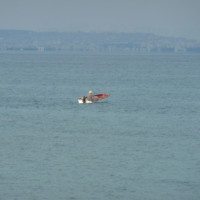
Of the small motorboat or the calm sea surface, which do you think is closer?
the calm sea surface

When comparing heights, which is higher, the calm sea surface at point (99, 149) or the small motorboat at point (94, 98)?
the small motorboat at point (94, 98)

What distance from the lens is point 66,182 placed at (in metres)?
28.3

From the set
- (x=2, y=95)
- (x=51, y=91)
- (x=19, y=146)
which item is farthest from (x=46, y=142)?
(x=51, y=91)

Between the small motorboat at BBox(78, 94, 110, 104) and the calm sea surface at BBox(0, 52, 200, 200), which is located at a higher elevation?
the small motorboat at BBox(78, 94, 110, 104)

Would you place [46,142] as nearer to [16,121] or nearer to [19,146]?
[19,146]

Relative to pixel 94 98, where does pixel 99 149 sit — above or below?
below

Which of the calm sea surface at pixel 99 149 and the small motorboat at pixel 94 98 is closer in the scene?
the calm sea surface at pixel 99 149

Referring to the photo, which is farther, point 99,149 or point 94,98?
point 94,98

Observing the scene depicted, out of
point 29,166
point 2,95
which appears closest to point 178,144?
point 29,166

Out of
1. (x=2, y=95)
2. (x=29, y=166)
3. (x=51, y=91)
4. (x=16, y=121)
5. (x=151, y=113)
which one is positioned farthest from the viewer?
(x=51, y=91)

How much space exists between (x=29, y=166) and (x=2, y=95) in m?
35.8

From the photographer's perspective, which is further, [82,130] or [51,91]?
[51,91]

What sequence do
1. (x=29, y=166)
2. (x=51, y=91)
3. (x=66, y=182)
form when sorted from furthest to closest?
(x=51, y=91) → (x=29, y=166) → (x=66, y=182)

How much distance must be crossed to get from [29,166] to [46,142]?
635 cm
